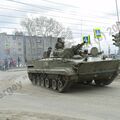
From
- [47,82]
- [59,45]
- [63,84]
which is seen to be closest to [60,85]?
[63,84]

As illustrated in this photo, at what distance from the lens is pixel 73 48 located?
16.8m

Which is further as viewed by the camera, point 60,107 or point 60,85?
point 60,85

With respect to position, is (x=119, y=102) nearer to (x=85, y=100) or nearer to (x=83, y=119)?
(x=85, y=100)

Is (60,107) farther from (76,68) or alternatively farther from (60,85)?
(60,85)

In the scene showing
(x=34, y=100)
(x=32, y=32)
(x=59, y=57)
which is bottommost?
(x=34, y=100)

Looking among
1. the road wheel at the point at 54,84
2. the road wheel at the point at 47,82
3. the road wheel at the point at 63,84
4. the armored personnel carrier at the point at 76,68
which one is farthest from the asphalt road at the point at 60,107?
the road wheel at the point at 47,82

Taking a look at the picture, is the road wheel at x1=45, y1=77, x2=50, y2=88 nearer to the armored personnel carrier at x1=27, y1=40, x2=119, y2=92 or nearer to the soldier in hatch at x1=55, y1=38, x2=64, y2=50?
the armored personnel carrier at x1=27, y1=40, x2=119, y2=92

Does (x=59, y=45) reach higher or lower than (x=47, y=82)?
higher

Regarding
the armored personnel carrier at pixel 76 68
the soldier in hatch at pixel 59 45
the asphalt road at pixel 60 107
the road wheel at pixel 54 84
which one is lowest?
the asphalt road at pixel 60 107

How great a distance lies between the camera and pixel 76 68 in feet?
48.5

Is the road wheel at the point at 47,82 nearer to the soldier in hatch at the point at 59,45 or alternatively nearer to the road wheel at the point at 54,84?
the road wheel at the point at 54,84

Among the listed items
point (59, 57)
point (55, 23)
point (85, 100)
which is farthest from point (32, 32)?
point (85, 100)

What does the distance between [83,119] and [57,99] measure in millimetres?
4437

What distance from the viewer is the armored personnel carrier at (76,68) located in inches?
588
